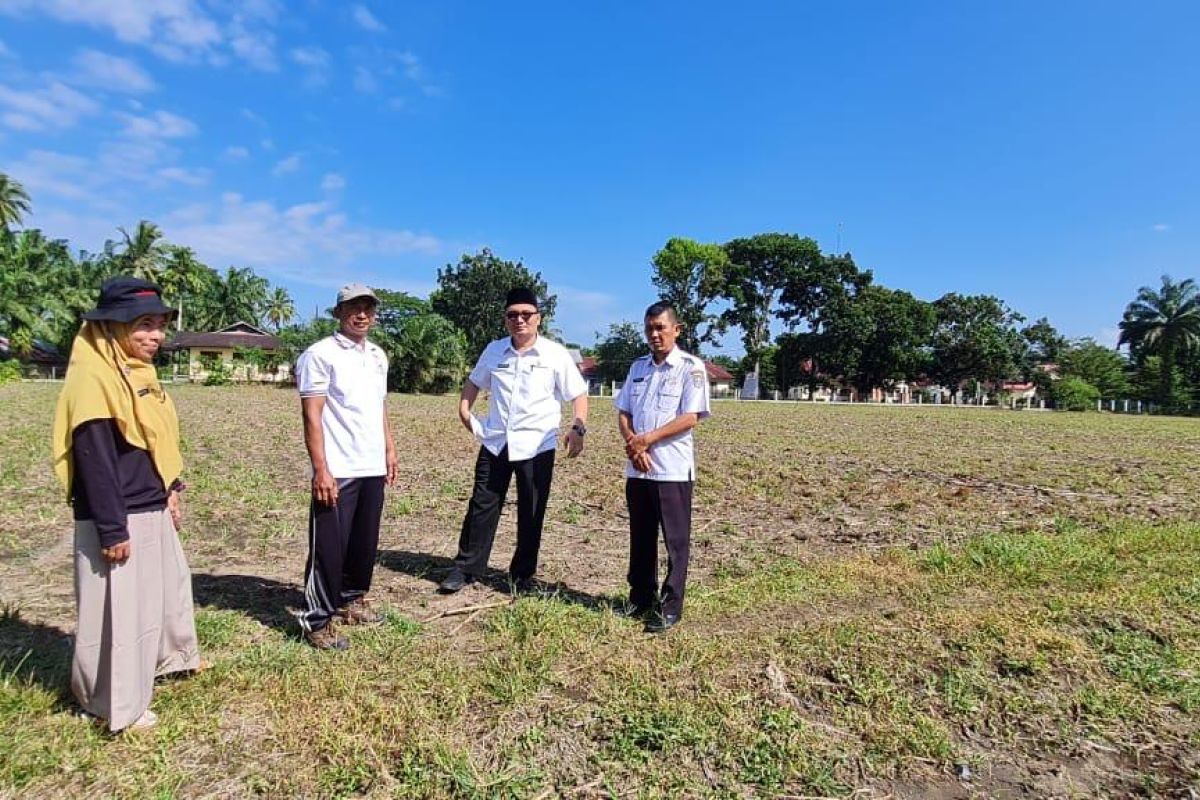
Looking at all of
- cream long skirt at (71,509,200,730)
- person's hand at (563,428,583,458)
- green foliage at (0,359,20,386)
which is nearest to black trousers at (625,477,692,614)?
person's hand at (563,428,583,458)

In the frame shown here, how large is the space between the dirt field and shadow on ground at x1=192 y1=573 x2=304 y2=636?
0.08ft

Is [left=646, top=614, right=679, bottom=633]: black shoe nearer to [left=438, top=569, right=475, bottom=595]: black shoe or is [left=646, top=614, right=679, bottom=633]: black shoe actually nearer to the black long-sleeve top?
[left=438, top=569, right=475, bottom=595]: black shoe

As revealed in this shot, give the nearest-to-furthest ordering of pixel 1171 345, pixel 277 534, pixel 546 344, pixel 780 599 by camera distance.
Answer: pixel 780 599 → pixel 546 344 → pixel 277 534 → pixel 1171 345

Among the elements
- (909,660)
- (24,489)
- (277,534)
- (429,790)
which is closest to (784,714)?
(909,660)

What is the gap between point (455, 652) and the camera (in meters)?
3.35

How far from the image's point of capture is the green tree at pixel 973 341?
52.9 metres

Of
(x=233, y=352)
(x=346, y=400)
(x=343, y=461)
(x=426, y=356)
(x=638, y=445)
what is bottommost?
(x=343, y=461)

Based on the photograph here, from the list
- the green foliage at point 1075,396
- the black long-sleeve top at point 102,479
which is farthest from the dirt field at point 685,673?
the green foliage at point 1075,396

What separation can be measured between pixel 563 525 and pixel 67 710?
4097 mm

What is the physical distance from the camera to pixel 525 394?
425 centimetres

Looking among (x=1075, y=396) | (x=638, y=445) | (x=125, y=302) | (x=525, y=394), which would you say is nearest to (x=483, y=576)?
(x=525, y=394)

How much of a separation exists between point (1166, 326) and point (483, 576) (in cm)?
6355

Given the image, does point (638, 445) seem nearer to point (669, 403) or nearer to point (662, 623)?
point (669, 403)

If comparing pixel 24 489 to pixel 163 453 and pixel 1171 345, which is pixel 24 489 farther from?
pixel 1171 345
